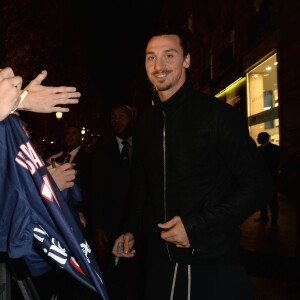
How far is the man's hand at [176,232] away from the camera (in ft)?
6.67

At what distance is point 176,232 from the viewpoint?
2035 mm

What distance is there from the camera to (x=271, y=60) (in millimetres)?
14438

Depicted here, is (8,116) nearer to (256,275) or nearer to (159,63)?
(159,63)

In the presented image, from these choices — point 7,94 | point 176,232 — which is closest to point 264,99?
point 176,232

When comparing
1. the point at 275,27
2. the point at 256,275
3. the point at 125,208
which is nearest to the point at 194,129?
the point at 125,208

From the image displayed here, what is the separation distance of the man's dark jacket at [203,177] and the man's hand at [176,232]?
1.0 inches

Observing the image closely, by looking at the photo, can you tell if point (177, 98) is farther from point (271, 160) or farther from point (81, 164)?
point (271, 160)

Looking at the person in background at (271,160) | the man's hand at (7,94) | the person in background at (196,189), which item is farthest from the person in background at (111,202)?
the person in background at (271,160)

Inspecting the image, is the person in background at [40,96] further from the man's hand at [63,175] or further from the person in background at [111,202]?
the person in background at [111,202]

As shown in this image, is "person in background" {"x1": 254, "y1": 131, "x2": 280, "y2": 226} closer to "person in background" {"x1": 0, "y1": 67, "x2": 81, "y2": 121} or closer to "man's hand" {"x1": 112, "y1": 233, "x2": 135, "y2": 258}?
"man's hand" {"x1": 112, "y1": 233, "x2": 135, "y2": 258}

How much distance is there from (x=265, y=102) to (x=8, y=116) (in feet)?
46.9

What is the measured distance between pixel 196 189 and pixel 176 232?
28cm

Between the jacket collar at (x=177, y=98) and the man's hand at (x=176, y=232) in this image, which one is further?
the jacket collar at (x=177, y=98)

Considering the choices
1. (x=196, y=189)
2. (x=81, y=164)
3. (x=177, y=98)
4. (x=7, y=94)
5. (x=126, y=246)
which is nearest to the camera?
(x=7, y=94)
